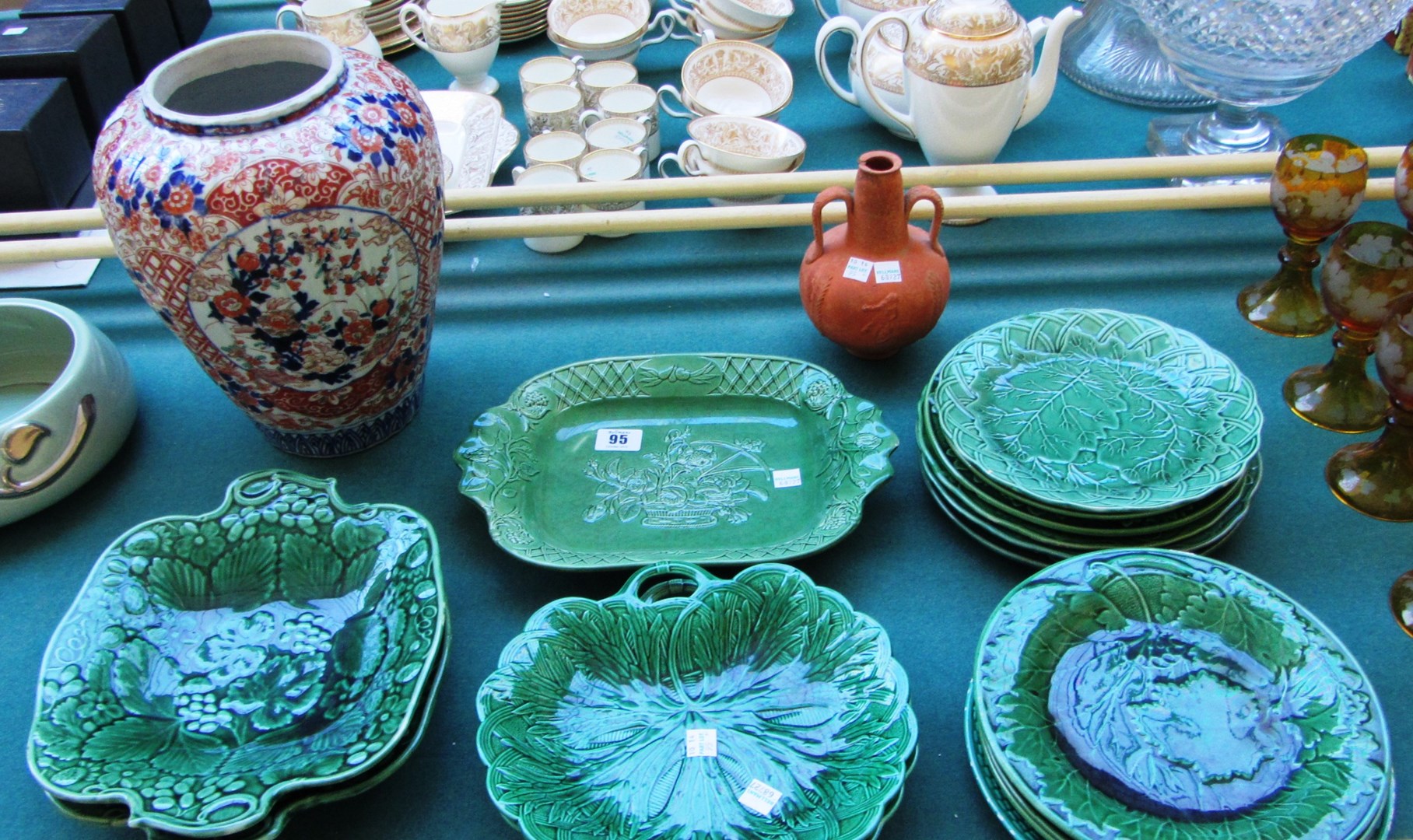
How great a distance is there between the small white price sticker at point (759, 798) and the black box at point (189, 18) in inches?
65.9

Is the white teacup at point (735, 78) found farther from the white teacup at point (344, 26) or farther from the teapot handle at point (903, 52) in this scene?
the white teacup at point (344, 26)

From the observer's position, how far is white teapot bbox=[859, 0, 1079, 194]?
124 centimetres

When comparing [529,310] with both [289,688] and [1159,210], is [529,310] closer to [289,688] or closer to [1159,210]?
[289,688]

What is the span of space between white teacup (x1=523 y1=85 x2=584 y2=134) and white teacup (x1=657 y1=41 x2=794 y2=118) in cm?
13

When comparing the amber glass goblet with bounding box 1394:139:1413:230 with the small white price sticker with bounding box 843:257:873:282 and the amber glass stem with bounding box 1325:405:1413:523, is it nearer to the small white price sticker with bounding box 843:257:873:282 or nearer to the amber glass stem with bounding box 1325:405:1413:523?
the amber glass stem with bounding box 1325:405:1413:523

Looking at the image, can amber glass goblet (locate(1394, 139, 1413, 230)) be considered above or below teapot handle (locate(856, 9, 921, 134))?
above

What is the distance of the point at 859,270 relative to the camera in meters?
1.09

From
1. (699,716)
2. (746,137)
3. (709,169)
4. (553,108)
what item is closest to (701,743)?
(699,716)

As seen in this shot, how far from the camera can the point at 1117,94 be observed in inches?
64.5

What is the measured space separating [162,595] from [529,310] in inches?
21.7

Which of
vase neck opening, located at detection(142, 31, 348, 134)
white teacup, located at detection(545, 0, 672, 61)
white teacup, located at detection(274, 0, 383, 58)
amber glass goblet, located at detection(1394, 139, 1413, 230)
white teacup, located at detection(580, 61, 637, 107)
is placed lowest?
white teacup, located at detection(580, 61, 637, 107)

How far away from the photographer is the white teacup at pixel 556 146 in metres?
1.49

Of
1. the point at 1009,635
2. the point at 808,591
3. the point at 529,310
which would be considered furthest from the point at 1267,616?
the point at 529,310

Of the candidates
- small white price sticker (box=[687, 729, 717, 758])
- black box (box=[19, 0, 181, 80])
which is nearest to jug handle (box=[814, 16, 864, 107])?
small white price sticker (box=[687, 729, 717, 758])
